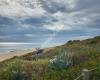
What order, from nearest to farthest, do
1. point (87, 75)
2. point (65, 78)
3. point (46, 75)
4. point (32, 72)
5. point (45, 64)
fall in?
point (87, 75), point (65, 78), point (46, 75), point (32, 72), point (45, 64)

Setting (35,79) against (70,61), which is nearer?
(35,79)

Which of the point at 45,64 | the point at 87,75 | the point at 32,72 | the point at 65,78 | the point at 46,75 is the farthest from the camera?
the point at 45,64

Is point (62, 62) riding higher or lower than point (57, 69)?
higher

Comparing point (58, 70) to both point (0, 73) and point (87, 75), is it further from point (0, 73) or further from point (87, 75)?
point (87, 75)

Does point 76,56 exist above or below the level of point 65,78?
above

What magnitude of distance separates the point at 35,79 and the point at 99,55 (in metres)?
4.82

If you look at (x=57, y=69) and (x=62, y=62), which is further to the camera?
(x=62, y=62)

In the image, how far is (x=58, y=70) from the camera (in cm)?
1489

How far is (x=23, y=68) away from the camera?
627 inches

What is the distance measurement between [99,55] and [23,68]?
475cm

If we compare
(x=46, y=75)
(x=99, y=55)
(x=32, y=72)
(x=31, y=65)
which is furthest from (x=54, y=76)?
(x=99, y=55)

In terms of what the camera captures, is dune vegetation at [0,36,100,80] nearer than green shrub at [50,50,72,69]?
Yes

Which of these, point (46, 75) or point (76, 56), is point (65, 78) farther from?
point (76, 56)

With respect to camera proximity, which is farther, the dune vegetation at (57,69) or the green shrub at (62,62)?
the green shrub at (62,62)
